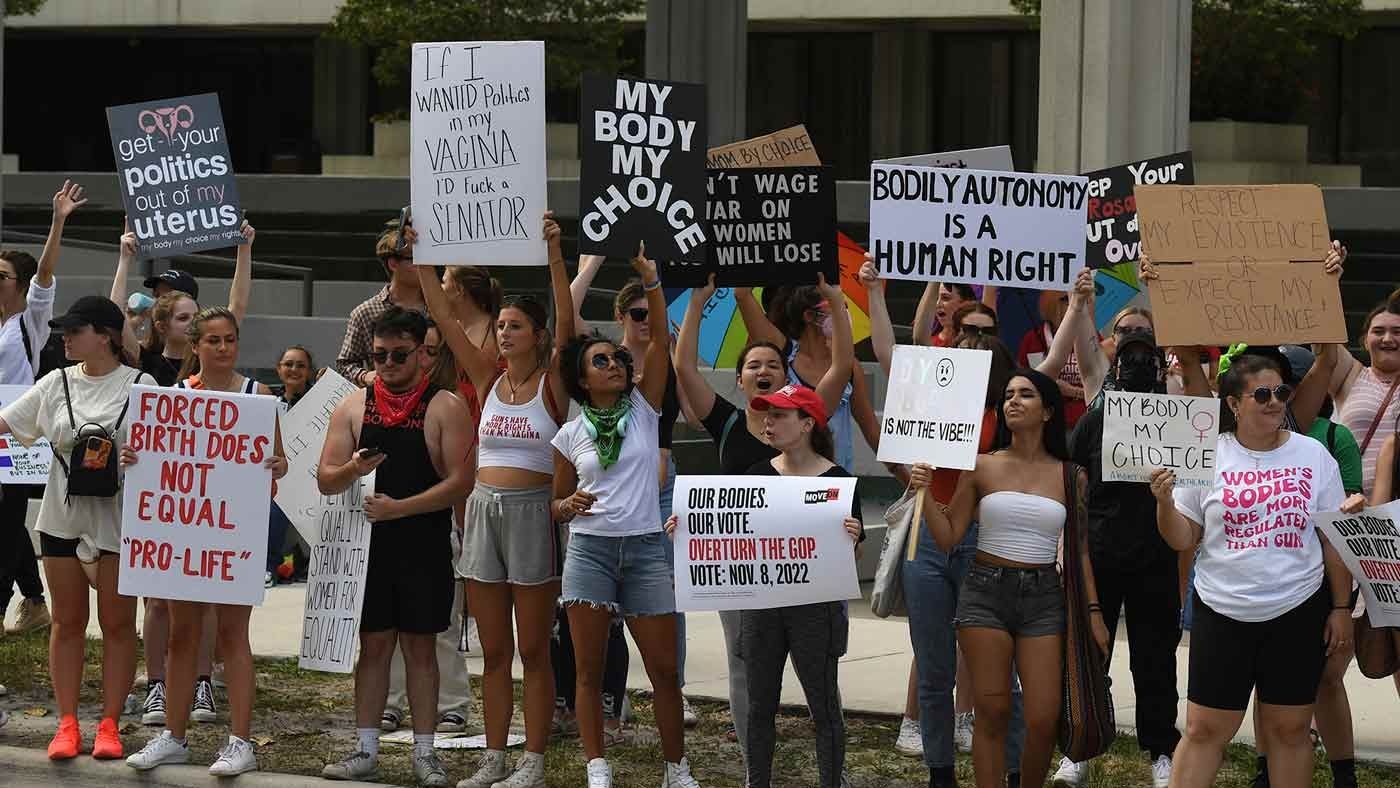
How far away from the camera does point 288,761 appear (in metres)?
8.70

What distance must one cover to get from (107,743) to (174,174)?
336cm

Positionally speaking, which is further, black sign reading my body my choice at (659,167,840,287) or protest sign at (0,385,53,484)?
protest sign at (0,385,53,484)

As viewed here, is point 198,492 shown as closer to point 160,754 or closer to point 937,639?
point 160,754

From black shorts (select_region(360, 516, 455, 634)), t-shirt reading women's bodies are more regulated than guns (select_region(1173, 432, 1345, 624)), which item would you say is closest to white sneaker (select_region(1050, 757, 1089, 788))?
t-shirt reading women's bodies are more regulated than guns (select_region(1173, 432, 1345, 624))

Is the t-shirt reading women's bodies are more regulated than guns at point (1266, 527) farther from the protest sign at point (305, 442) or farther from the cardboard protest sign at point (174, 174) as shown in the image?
the cardboard protest sign at point (174, 174)

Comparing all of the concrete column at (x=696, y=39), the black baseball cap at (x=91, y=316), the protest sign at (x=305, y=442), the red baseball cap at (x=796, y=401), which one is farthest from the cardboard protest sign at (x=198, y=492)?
the concrete column at (x=696, y=39)

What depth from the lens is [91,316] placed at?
866 cm

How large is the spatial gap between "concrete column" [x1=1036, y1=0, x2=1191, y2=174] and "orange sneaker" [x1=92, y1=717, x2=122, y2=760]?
8351 mm

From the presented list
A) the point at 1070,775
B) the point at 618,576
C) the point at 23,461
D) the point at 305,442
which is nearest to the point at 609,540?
the point at 618,576

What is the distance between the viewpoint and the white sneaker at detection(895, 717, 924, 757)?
29.0 ft

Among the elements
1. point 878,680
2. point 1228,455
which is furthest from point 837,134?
point 1228,455

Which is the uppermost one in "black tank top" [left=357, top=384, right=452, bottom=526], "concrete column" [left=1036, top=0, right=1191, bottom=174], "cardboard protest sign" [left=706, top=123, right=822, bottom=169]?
"concrete column" [left=1036, top=0, right=1191, bottom=174]

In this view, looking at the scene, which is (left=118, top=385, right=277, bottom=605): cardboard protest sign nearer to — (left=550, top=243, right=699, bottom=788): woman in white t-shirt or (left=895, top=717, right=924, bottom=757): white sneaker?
(left=550, top=243, right=699, bottom=788): woman in white t-shirt

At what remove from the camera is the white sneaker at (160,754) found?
27.7 ft
